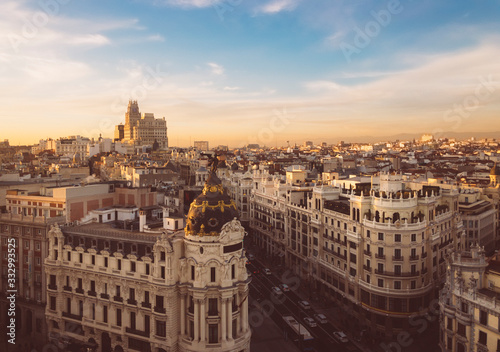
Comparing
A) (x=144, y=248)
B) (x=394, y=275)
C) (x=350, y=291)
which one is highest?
(x=144, y=248)

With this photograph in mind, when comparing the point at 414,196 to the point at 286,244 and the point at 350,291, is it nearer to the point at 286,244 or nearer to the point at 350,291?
the point at 350,291

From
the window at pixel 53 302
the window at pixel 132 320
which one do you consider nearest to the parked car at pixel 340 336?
the window at pixel 132 320

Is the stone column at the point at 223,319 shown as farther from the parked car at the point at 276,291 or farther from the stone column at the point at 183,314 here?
the parked car at the point at 276,291

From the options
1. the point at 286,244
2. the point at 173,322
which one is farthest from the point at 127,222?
the point at 286,244

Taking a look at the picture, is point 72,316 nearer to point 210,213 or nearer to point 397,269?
point 210,213

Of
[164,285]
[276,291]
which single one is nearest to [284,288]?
[276,291]

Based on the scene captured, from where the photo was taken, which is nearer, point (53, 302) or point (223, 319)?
point (223, 319)
